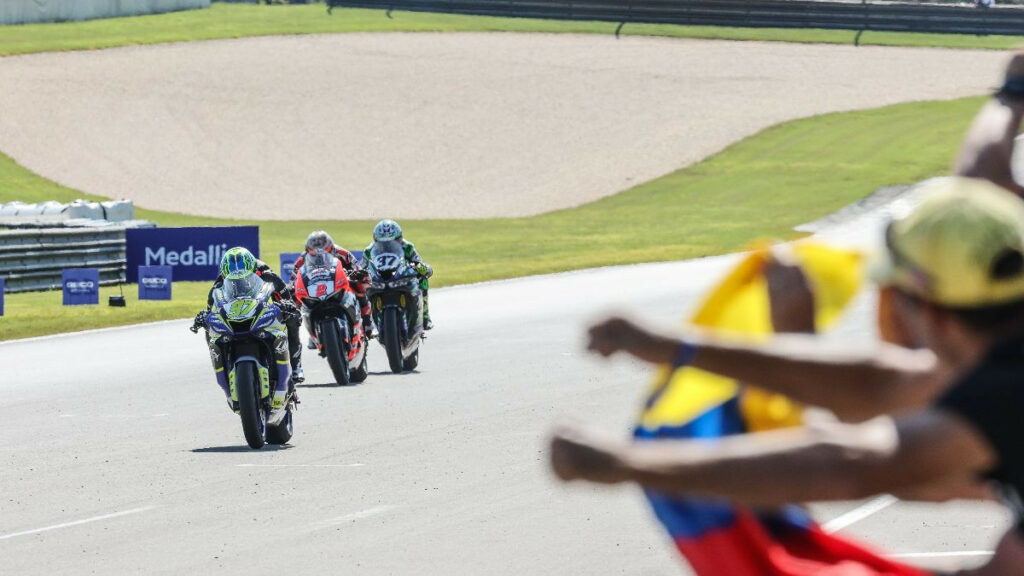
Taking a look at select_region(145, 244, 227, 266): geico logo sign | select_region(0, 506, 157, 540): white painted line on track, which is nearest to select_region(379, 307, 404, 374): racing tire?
select_region(0, 506, 157, 540): white painted line on track

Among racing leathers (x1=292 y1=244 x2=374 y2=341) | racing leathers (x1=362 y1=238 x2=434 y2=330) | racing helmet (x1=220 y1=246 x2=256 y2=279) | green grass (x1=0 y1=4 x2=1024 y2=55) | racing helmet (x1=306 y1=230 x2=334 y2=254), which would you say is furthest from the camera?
green grass (x1=0 y1=4 x2=1024 y2=55)

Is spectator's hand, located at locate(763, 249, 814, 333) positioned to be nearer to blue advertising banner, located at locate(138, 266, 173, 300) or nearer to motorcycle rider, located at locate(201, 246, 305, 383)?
motorcycle rider, located at locate(201, 246, 305, 383)

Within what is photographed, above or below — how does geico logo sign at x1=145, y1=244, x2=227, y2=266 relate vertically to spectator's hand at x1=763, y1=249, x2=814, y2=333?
below

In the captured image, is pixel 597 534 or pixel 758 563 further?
pixel 597 534

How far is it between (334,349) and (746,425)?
14.4 meters

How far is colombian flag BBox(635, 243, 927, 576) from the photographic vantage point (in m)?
3.62

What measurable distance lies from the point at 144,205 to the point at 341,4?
113 ft

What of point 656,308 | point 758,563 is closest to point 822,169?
point 656,308

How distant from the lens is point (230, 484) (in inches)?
480

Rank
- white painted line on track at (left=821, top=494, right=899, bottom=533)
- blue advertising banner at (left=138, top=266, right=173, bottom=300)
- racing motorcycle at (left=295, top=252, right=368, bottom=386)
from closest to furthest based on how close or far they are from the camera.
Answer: white painted line on track at (left=821, top=494, right=899, bottom=533)
racing motorcycle at (left=295, top=252, right=368, bottom=386)
blue advertising banner at (left=138, top=266, right=173, bottom=300)

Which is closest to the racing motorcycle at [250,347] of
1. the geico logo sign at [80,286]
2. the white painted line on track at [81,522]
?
the white painted line on track at [81,522]

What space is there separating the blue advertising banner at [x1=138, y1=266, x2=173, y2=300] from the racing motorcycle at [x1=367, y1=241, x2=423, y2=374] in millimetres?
10418

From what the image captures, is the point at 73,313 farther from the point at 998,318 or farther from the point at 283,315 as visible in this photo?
the point at 998,318

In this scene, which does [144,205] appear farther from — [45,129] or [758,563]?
[758,563]
